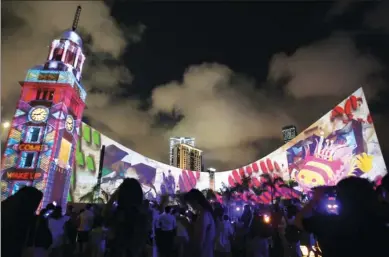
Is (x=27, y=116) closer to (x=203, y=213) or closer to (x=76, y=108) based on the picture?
(x=76, y=108)

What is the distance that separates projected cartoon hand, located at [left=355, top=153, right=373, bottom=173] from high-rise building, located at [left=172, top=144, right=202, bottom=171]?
100.0 m

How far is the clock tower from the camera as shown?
3081cm

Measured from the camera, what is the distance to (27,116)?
3381 cm

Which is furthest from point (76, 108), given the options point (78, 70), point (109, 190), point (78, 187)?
point (109, 190)

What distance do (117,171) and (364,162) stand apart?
119ft

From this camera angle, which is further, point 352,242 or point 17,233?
point 17,233

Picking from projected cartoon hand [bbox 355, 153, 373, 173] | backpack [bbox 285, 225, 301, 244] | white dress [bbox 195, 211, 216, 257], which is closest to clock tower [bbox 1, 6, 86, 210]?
backpack [bbox 285, 225, 301, 244]

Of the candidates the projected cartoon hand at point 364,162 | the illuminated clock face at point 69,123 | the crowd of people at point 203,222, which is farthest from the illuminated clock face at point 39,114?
the projected cartoon hand at point 364,162

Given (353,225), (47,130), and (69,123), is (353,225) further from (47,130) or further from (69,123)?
(69,123)

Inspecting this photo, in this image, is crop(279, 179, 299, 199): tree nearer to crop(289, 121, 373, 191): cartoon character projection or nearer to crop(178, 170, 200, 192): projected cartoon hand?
crop(289, 121, 373, 191): cartoon character projection

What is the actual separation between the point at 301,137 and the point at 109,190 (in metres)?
32.1

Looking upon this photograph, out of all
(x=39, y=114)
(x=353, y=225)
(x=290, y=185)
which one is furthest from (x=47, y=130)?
(x=353, y=225)

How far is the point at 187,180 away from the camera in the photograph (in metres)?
53.5

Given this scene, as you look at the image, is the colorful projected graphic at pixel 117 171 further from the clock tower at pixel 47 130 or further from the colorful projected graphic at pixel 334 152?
the colorful projected graphic at pixel 334 152
